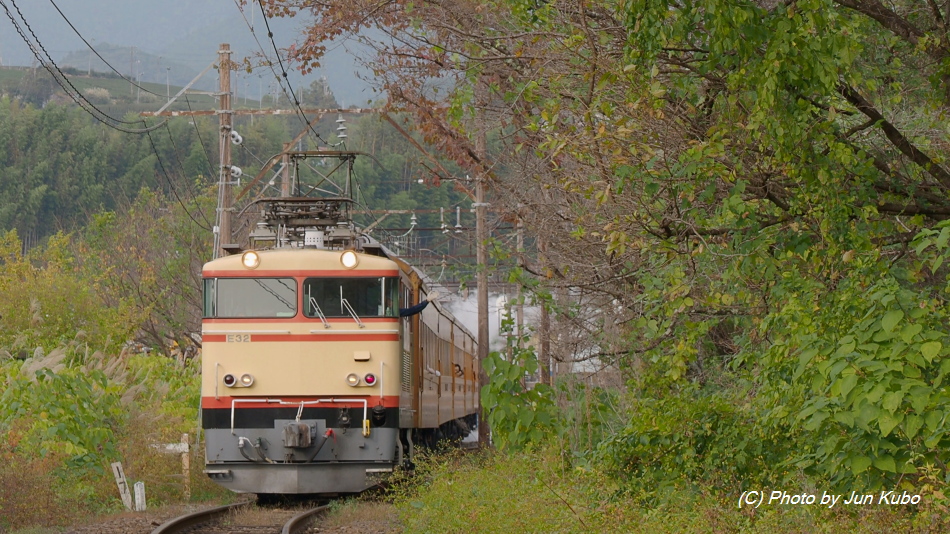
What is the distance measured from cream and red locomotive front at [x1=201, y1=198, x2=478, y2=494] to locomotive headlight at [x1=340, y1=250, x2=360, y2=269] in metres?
0.01

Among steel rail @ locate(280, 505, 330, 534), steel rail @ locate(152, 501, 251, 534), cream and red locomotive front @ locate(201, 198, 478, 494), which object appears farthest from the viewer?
cream and red locomotive front @ locate(201, 198, 478, 494)

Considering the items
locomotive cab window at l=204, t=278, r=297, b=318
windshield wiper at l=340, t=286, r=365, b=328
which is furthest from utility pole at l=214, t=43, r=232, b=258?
windshield wiper at l=340, t=286, r=365, b=328

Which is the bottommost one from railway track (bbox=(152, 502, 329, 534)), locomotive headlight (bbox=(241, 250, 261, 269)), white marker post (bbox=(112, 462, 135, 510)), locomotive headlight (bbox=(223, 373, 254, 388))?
railway track (bbox=(152, 502, 329, 534))

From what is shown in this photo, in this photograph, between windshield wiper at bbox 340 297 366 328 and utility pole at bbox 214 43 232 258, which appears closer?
windshield wiper at bbox 340 297 366 328

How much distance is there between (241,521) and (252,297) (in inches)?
107

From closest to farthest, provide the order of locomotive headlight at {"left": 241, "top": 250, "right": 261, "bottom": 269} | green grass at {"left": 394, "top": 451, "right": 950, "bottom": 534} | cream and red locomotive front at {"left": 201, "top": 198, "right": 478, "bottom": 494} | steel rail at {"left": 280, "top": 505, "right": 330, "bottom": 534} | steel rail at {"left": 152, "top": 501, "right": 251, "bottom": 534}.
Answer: green grass at {"left": 394, "top": 451, "right": 950, "bottom": 534}, steel rail at {"left": 152, "top": 501, "right": 251, "bottom": 534}, steel rail at {"left": 280, "top": 505, "right": 330, "bottom": 534}, cream and red locomotive front at {"left": 201, "top": 198, "right": 478, "bottom": 494}, locomotive headlight at {"left": 241, "top": 250, "right": 261, "bottom": 269}

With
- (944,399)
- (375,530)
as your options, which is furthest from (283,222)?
(944,399)

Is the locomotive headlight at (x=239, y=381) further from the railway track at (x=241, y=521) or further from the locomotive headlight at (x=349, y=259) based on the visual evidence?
the locomotive headlight at (x=349, y=259)

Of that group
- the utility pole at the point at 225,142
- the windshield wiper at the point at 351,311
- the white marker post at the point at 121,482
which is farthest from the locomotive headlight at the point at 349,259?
the utility pole at the point at 225,142

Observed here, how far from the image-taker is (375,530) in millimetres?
11617

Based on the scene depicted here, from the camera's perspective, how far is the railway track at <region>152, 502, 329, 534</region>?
37.9 feet

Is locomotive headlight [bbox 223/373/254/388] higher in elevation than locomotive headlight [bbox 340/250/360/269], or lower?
lower

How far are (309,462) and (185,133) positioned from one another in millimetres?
102158

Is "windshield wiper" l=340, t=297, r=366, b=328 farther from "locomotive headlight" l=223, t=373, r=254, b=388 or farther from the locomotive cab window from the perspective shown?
"locomotive headlight" l=223, t=373, r=254, b=388
